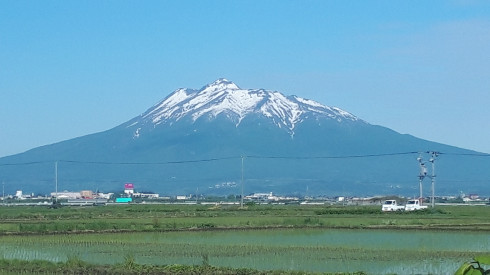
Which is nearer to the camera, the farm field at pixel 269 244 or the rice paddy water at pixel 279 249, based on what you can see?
the rice paddy water at pixel 279 249

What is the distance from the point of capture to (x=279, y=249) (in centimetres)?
2242

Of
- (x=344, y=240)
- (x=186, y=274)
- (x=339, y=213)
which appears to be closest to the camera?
(x=186, y=274)

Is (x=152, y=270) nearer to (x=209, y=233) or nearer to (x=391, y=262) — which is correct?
(x=391, y=262)

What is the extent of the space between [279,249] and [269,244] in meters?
1.94

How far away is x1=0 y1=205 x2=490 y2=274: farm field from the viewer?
62.3 ft

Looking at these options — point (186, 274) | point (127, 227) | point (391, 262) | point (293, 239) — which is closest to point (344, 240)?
point (293, 239)

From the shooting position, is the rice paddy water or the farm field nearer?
the rice paddy water

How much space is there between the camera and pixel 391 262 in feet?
63.9

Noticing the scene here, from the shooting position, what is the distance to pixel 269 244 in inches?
958

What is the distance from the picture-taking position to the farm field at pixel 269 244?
19000 mm

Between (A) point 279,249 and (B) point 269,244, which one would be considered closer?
(A) point 279,249

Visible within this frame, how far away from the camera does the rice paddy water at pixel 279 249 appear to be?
18797 mm

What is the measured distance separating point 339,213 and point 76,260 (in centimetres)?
3273

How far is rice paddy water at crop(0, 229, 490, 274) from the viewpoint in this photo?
18.8m
